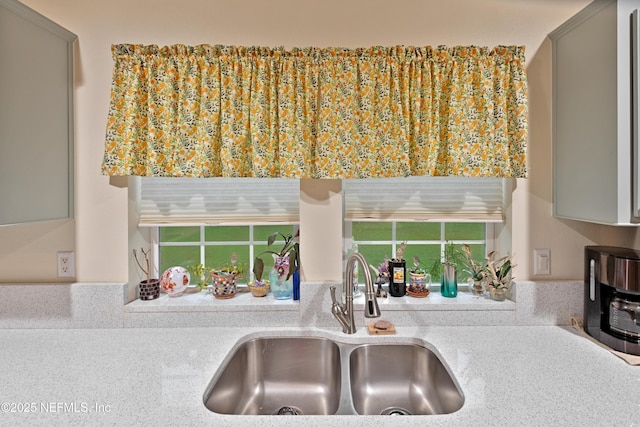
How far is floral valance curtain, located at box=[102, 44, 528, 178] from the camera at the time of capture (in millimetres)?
1510

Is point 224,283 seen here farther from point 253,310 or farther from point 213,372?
point 213,372

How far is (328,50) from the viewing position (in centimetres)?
152

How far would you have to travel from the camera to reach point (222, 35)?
5.15 ft

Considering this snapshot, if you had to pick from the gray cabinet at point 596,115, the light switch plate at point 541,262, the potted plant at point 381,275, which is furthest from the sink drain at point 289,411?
the gray cabinet at point 596,115

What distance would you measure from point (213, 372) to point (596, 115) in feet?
5.71

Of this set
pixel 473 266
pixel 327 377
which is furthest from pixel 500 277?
pixel 327 377

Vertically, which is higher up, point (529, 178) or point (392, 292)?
point (529, 178)

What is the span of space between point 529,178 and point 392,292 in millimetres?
847

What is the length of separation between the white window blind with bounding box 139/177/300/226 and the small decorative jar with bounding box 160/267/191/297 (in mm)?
269

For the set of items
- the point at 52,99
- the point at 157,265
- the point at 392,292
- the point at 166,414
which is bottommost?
the point at 166,414

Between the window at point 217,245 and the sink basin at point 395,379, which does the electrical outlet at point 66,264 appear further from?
the sink basin at point 395,379

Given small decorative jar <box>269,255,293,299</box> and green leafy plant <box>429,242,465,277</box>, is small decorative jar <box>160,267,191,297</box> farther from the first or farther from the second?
green leafy plant <box>429,242,465,277</box>

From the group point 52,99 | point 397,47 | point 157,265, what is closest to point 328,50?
point 397,47

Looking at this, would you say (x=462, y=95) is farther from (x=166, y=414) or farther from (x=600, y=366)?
(x=166, y=414)
